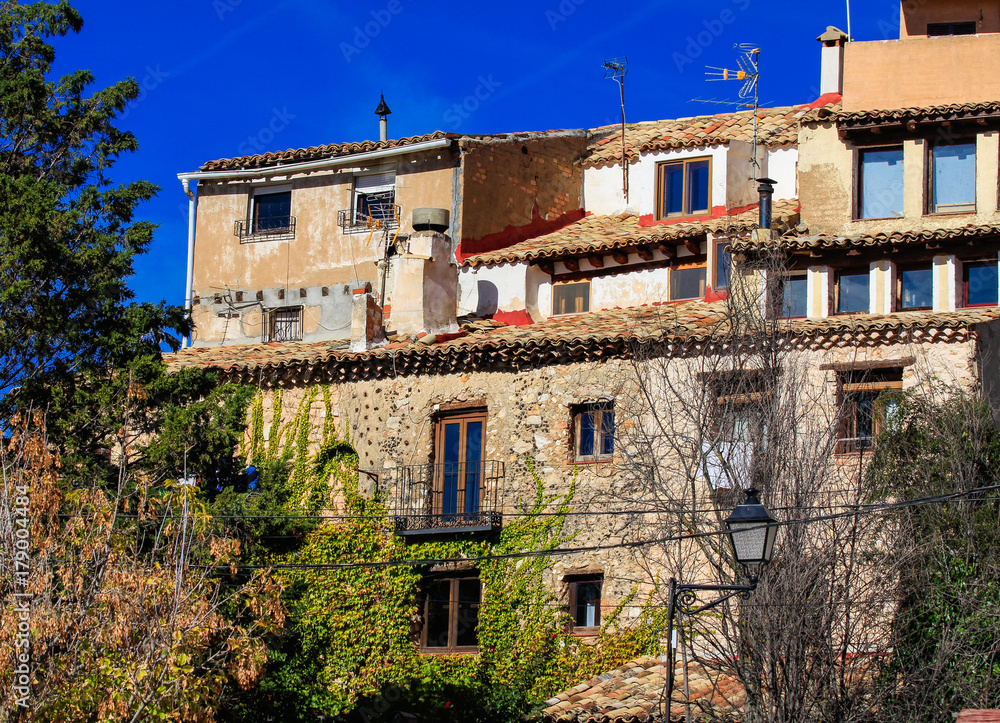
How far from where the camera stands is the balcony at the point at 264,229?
29.1 metres

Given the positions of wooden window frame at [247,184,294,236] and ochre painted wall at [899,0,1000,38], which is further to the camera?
wooden window frame at [247,184,294,236]

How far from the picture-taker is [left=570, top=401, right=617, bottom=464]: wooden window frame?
A: 22453 mm

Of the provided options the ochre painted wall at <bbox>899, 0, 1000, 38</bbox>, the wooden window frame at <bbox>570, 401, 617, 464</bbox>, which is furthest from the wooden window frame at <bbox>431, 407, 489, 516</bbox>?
the ochre painted wall at <bbox>899, 0, 1000, 38</bbox>

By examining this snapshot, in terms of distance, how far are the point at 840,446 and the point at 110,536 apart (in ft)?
33.0

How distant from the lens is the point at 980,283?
22125 millimetres

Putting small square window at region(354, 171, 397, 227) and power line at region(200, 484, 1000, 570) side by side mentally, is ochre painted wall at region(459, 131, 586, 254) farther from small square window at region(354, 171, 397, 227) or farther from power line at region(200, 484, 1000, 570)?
power line at region(200, 484, 1000, 570)

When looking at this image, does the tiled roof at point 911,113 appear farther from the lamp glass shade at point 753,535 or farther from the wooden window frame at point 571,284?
the lamp glass shade at point 753,535

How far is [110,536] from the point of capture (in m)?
17.4

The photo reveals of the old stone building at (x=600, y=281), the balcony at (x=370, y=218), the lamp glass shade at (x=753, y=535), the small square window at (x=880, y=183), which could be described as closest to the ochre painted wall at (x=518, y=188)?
the old stone building at (x=600, y=281)

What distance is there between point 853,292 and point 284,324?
1144 centimetres

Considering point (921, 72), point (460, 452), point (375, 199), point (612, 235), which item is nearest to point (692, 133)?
point (612, 235)

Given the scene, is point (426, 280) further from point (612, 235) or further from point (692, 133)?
point (692, 133)

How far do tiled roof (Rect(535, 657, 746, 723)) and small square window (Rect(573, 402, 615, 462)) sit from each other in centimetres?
329

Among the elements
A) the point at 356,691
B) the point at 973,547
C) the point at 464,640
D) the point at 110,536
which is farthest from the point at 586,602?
the point at 110,536
